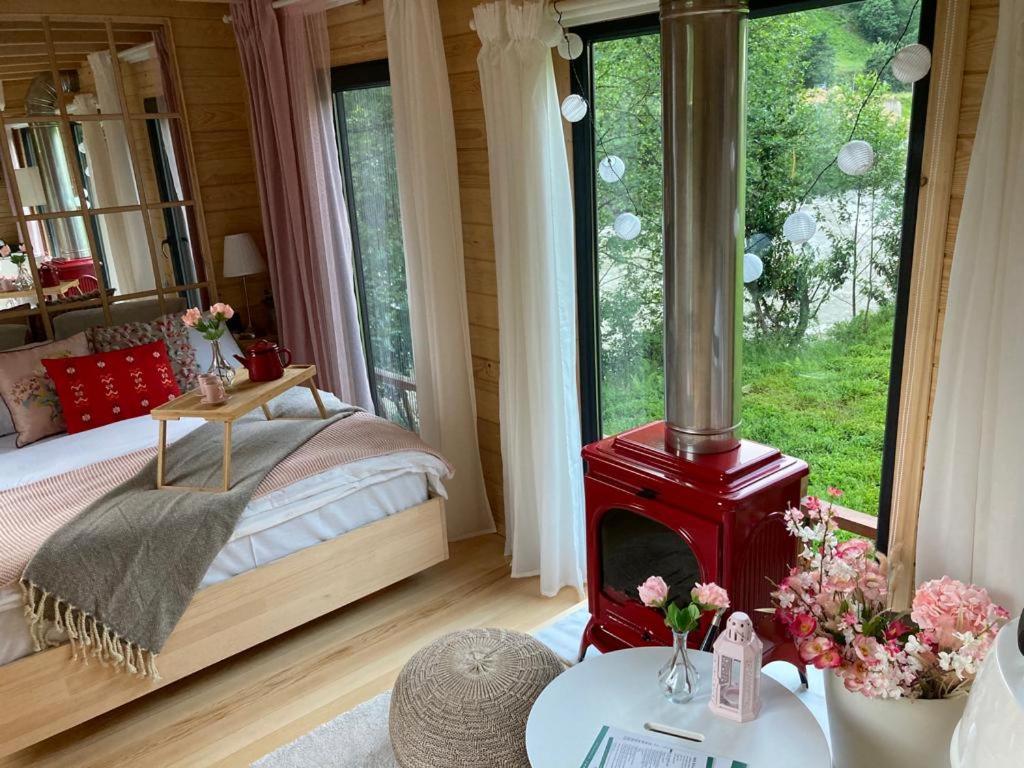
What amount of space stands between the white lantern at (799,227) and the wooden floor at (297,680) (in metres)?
1.50

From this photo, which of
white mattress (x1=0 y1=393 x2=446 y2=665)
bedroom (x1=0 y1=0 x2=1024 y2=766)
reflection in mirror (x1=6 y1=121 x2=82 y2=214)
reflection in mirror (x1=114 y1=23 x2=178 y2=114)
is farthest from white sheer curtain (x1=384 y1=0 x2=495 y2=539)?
reflection in mirror (x1=6 y1=121 x2=82 y2=214)

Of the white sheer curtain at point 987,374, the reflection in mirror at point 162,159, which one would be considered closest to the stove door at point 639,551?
the white sheer curtain at point 987,374

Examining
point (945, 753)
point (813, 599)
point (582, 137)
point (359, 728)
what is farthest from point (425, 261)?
point (945, 753)

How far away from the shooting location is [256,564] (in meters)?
2.64

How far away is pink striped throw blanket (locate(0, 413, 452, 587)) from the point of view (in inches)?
94.3

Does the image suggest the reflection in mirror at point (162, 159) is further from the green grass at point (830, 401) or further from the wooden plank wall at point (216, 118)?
the green grass at point (830, 401)

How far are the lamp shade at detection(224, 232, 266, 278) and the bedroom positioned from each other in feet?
0.10

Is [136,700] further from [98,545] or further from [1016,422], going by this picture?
[1016,422]

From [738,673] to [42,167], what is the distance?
354 cm

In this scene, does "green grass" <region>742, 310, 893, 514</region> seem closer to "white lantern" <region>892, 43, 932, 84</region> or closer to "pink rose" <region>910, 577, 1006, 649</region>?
"white lantern" <region>892, 43, 932, 84</region>

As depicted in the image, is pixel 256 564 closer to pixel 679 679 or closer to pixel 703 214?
pixel 679 679

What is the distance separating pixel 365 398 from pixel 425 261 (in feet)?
3.26

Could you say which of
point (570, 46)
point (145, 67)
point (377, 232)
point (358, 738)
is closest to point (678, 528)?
point (358, 738)

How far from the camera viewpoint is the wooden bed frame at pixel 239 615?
7.48ft
